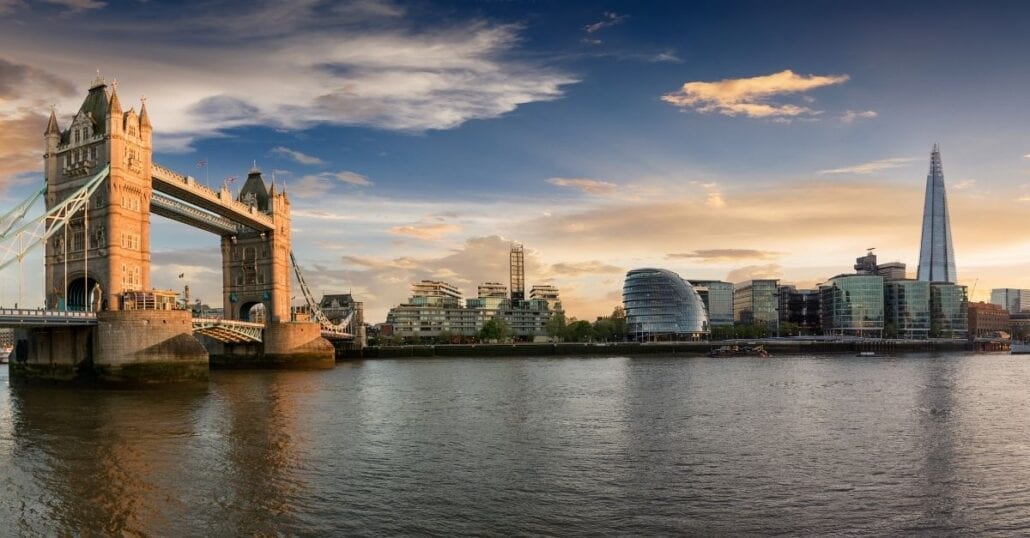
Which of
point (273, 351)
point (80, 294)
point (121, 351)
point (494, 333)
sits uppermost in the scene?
point (80, 294)

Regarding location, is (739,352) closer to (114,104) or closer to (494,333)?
(494,333)

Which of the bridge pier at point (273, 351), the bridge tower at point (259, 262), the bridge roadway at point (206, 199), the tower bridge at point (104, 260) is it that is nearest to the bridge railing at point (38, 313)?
the tower bridge at point (104, 260)

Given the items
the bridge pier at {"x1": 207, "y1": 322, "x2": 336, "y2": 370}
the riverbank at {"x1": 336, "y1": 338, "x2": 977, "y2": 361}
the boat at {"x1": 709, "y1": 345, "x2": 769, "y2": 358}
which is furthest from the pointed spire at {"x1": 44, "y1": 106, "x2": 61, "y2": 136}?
the boat at {"x1": 709, "y1": 345, "x2": 769, "y2": 358}

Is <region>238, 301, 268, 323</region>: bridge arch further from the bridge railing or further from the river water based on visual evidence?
the river water

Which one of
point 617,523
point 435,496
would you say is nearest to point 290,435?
point 435,496

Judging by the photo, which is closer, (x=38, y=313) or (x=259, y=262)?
(x=38, y=313)

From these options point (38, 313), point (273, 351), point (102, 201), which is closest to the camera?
point (38, 313)

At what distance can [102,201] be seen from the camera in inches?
2616

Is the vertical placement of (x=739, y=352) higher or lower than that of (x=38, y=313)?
lower

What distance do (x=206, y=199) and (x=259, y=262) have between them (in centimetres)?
2387

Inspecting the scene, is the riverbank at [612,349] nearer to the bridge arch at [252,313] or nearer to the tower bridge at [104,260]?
the bridge arch at [252,313]

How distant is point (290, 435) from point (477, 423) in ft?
32.9

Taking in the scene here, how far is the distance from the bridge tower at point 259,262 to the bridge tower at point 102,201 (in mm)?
35947

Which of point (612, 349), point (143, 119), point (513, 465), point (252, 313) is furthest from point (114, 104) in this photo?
point (612, 349)
